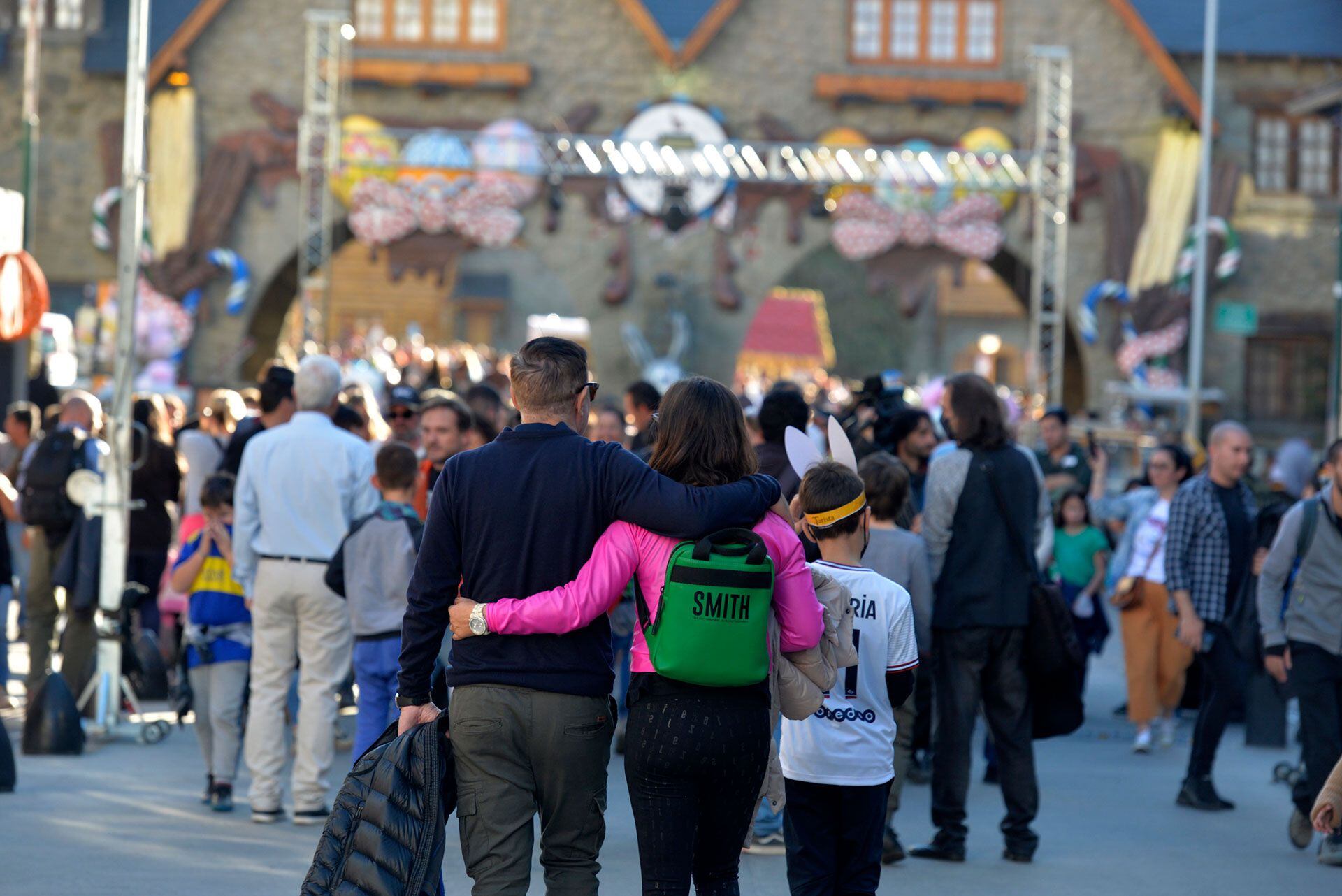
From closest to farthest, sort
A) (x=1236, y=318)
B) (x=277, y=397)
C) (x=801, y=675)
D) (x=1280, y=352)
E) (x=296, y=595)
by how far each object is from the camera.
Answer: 1. (x=801, y=675)
2. (x=296, y=595)
3. (x=277, y=397)
4. (x=1236, y=318)
5. (x=1280, y=352)

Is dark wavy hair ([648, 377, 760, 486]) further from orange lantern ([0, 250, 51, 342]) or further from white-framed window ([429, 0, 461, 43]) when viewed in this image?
white-framed window ([429, 0, 461, 43])

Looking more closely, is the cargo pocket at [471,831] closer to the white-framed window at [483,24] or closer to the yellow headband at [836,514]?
the yellow headband at [836,514]

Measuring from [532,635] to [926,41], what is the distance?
2113 cm

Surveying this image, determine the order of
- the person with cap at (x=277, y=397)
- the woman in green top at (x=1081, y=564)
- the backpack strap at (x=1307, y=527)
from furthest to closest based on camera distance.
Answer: the woman in green top at (x=1081, y=564) → the person with cap at (x=277, y=397) → the backpack strap at (x=1307, y=527)

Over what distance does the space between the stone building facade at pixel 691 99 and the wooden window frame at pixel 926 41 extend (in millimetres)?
39

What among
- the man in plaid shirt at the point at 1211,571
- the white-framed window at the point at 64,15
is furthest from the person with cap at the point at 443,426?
the white-framed window at the point at 64,15

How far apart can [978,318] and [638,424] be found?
3851 cm

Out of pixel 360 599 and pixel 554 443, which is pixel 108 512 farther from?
pixel 554 443

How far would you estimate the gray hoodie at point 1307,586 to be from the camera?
7133 mm

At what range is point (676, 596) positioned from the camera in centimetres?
415

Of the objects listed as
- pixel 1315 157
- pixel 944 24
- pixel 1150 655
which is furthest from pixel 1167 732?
pixel 1315 157

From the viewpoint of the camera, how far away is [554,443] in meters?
4.32

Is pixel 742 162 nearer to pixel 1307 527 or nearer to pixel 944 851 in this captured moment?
pixel 1307 527

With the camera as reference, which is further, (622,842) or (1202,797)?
(1202,797)
